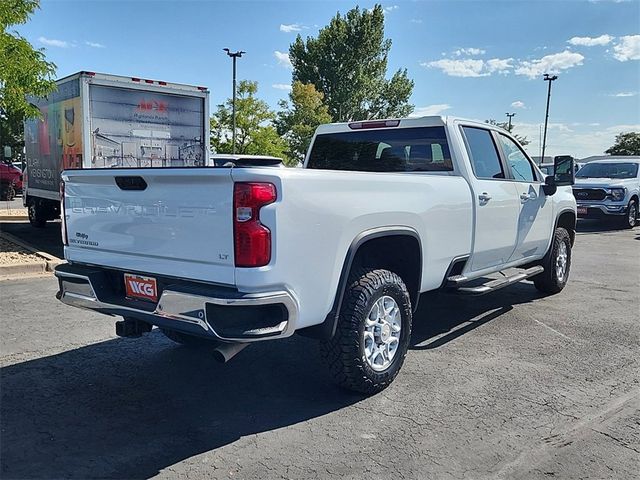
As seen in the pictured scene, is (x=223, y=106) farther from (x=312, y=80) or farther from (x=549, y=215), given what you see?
(x=549, y=215)

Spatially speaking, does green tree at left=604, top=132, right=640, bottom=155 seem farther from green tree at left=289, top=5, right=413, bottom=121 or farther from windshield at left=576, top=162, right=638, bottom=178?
windshield at left=576, top=162, right=638, bottom=178

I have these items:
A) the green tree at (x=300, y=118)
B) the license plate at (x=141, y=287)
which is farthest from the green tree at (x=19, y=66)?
the green tree at (x=300, y=118)

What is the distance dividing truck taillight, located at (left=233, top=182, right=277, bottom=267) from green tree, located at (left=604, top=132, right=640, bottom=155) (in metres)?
60.4

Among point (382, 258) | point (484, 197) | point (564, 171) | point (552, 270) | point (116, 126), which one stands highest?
point (116, 126)

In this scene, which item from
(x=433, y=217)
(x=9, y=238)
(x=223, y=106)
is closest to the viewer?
(x=433, y=217)

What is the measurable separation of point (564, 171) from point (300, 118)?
31639mm

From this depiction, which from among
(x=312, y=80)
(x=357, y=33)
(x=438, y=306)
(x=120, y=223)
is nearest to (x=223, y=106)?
(x=312, y=80)

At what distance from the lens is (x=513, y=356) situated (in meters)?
4.89

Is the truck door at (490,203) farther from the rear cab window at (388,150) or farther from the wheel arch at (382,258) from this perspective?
the wheel arch at (382,258)

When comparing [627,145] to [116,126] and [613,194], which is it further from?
[116,126]

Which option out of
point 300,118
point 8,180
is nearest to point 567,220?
point 8,180

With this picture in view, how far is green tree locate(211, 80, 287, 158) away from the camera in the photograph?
30375mm

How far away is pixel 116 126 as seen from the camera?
10.1m

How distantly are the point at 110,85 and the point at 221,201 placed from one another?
7.86 m
